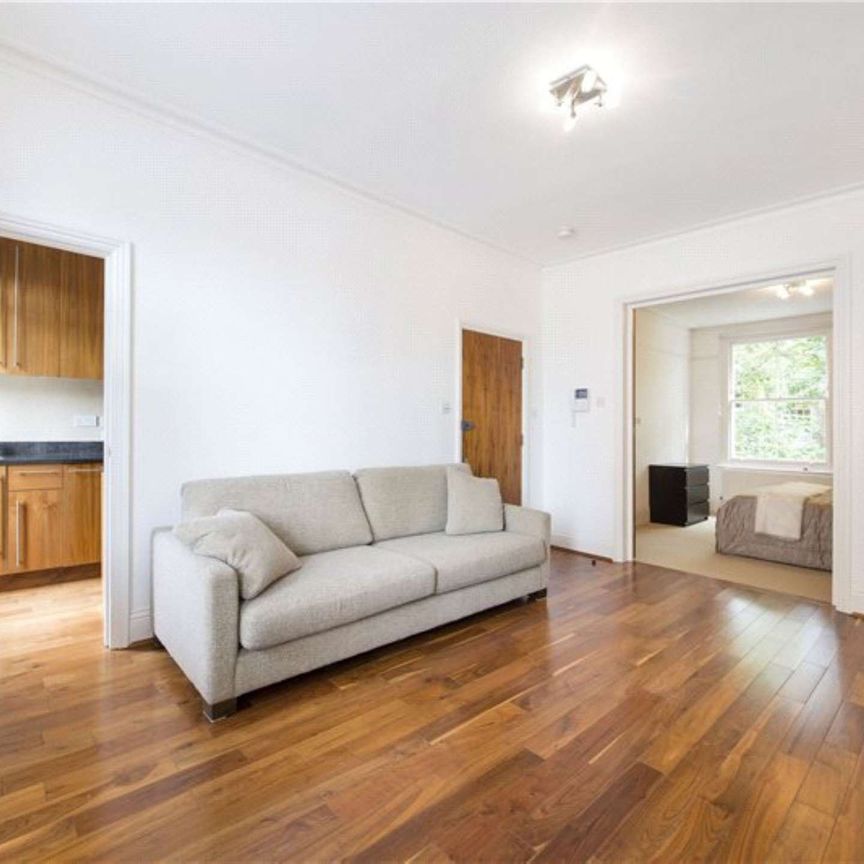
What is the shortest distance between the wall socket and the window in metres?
7.40

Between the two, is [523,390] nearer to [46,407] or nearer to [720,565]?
[720,565]

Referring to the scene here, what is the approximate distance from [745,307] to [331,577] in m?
5.83

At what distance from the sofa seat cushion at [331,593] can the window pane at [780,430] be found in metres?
5.89

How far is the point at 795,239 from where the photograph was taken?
3.49m

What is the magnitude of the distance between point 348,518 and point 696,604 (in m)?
2.35

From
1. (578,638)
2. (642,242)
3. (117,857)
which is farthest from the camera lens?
(642,242)

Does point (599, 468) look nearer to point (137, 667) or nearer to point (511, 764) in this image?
point (511, 764)

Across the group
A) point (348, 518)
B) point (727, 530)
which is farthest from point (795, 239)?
point (348, 518)

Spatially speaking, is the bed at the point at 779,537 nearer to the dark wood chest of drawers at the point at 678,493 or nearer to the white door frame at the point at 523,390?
the dark wood chest of drawers at the point at 678,493

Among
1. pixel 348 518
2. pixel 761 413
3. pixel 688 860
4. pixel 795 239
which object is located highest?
pixel 795 239

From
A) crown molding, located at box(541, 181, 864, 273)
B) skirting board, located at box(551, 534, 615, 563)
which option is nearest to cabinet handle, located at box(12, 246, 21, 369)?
crown molding, located at box(541, 181, 864, 273)

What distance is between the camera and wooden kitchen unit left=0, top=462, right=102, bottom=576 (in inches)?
135

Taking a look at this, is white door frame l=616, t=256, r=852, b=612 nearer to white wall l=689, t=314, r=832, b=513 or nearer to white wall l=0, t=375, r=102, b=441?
white wall l=689, t=314, r=832, b=513

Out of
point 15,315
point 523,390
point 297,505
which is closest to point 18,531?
point 15,315
